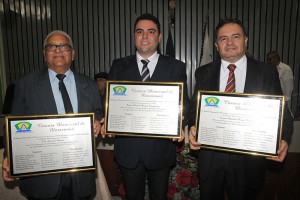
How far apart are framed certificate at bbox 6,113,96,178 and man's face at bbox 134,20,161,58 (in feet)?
2.20

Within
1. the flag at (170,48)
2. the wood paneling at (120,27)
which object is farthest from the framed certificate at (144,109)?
the wood paneling at (120,27)

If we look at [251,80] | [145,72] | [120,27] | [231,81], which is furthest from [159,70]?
[120,27]

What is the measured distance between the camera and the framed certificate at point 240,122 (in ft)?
5.35

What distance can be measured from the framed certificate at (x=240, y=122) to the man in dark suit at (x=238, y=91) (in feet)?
0.40

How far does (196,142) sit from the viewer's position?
1.80m

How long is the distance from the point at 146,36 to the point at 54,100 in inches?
32.7

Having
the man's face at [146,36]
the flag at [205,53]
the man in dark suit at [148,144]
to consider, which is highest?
the flag at [205,53]

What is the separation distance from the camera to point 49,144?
1.69 m

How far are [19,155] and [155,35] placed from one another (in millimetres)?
1292

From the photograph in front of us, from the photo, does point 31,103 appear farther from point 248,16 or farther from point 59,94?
point 248,16

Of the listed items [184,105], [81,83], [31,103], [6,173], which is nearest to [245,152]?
[184,105]

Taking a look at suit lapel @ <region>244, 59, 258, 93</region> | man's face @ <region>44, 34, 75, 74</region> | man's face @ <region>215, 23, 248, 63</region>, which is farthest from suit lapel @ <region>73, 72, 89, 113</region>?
suit lapel @ <region>244, 59, 258, 93</region>

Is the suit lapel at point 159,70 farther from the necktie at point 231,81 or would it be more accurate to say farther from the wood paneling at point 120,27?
the wood paneling at point 120,27

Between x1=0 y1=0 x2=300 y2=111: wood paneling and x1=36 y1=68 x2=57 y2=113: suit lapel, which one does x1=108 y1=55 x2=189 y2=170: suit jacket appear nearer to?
x1=36 y1=68 x2=57 y2=113: suit lapel
